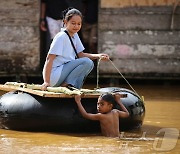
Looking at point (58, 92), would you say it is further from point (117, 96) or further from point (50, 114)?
point (117, 96)

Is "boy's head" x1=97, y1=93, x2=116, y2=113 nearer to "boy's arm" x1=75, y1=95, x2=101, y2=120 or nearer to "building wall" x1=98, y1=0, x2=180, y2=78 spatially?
"boy's arm" x1=75, y1=95, x2=101, y2=120

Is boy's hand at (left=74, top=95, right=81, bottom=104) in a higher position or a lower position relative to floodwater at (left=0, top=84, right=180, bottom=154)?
higher

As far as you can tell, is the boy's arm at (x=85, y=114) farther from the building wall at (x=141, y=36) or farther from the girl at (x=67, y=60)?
the building wall at (x=141, y=36)

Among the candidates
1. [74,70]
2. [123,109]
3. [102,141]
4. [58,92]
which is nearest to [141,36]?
[74,70]

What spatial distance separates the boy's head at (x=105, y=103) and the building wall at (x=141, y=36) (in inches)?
241

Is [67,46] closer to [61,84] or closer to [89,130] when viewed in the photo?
[61,84]

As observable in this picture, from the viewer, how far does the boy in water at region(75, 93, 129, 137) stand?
6.63m

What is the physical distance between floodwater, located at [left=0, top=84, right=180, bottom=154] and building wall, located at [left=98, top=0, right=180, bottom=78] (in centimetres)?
468

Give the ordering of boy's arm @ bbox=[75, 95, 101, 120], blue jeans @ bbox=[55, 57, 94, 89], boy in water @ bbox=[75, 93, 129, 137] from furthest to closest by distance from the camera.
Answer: blue jeans @ bbox=[55, 57, 94, 89] < boy's arm @ bbox=[75, 95, 101, 120] < boy in water @ bbox=[75, 93, 129, 137]

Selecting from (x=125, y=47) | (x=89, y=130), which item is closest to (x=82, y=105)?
(x=89, y=130)

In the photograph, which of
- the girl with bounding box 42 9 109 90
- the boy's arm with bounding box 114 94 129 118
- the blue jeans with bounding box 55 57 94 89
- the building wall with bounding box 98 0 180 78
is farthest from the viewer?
the building wall with bounding box 98 0 180 78

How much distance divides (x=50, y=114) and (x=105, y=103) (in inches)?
27.4

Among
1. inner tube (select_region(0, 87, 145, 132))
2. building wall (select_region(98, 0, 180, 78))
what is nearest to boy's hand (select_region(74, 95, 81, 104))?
inner tube (select_region(0, 87, 145, 132))

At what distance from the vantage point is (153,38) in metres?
12.8
